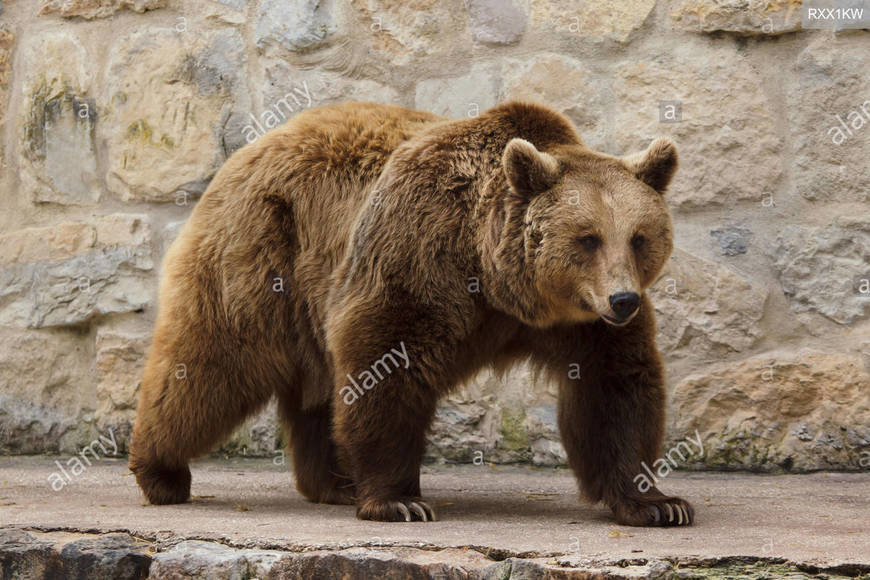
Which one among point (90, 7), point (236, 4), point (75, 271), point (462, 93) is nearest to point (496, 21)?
point (462, 93)

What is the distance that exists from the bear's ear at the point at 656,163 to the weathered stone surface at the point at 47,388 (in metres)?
3.45

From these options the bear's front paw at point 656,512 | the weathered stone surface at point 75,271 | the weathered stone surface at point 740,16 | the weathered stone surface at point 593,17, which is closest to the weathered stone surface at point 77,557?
the bear's front paw at point 656,512

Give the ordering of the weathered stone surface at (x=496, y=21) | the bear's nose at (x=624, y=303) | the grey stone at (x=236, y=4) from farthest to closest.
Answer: the grey stone at (x=236, y=4), the weathered stone surface at (x=496, y=21), the bear's nose at (x=624, y=303)

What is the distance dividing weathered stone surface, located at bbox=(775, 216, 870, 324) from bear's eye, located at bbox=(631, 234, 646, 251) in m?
1.58

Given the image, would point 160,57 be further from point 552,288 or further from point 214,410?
point 552,288

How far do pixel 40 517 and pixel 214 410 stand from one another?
0.76m

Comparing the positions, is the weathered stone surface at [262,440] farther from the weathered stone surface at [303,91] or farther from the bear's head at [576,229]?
the bear's head at [576,229]

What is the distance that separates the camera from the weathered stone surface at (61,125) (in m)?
6.07

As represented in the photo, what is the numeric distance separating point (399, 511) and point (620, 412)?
88 centimetres

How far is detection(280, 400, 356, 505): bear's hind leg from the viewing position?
4766 millimetres

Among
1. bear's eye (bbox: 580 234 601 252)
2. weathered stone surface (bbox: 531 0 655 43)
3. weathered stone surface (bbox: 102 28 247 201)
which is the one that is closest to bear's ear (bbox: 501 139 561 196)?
bear's eye (bbox: 580 234 601 252)

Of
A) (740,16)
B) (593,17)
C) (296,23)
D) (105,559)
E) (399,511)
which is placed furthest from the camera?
(296,23)

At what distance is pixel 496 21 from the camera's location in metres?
5.51

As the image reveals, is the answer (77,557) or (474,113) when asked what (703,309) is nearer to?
(474,113)
